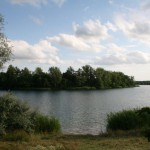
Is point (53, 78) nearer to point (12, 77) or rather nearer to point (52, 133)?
point (12, 77)

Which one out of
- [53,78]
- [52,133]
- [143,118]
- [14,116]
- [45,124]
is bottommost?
[52,133]

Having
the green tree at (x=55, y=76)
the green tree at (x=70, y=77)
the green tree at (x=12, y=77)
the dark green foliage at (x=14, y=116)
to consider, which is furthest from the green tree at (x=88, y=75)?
the dark green foliage at (x=14, y=116)

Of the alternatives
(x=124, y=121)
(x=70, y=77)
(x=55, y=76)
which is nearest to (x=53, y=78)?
(x=55, y=76)

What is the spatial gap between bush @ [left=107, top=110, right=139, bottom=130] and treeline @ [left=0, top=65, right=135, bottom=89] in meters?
120

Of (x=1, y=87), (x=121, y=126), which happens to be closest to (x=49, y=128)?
(x=121, y=126)

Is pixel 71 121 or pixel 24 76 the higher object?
pixel 24 76

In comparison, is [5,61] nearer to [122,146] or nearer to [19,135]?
[19,135]

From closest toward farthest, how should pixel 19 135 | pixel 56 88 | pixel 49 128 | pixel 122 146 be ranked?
pixel 122 146 < pixel 19 135 < pixel 49 128 < pixel 56 88

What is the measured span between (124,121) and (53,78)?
121 metres

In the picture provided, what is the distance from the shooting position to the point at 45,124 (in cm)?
2222

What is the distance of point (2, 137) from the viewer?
17922mm

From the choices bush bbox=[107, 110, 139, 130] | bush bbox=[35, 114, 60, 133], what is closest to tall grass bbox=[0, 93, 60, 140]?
bush bbox=[35, 114, 60, 133]

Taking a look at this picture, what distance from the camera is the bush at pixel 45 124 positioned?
71.5 feet

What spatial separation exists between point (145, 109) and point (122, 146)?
31.5ft
